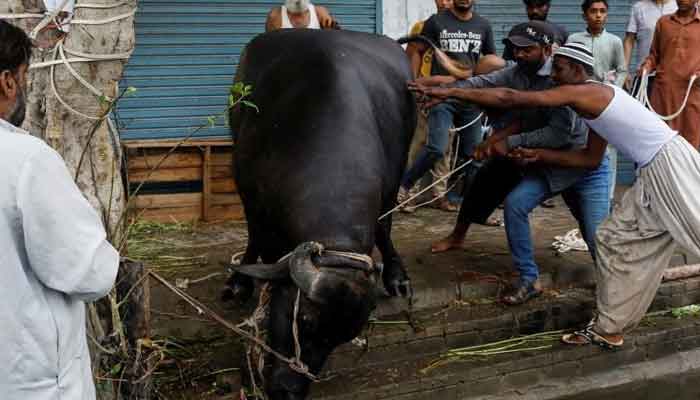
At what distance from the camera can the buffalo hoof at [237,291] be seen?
5.47 m

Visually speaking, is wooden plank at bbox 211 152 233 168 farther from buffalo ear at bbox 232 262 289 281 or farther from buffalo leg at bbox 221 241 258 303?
buffalo ear at bbox 232 262 289 281

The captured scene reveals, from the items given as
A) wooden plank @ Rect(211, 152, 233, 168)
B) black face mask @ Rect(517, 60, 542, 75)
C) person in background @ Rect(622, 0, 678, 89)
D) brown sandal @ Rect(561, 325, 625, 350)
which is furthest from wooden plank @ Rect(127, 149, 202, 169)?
person in background @ Rect(622, 0, 678, 89)

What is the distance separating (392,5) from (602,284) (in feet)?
14.6

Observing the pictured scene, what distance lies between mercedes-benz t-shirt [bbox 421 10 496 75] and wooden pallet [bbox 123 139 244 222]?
6.83 feet

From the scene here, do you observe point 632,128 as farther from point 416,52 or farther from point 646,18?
point 646,18

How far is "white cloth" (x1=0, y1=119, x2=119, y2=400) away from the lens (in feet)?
7.68

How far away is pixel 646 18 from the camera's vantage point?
8.43m

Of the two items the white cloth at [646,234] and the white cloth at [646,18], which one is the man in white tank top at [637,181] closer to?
the white cloth at [646,234]

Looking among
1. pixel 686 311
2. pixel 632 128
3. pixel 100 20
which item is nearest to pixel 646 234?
pixel 632 128

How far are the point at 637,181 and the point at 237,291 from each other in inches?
103

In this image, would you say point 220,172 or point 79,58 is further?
point 220,172

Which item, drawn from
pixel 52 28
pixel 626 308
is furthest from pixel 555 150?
pixel 52 28

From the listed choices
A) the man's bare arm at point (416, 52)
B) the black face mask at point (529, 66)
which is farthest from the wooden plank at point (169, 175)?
the black face mask at point (529, 66)

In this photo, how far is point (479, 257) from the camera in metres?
6.62
